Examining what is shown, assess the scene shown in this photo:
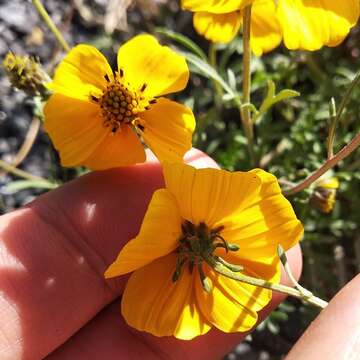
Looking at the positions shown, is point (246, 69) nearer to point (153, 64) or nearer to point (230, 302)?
point (153, 64)

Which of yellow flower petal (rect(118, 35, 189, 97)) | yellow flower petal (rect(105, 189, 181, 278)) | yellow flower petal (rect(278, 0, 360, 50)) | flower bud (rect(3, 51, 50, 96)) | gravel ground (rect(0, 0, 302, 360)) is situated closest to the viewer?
yellow flower petal (rect(105, 189, 181, 278))

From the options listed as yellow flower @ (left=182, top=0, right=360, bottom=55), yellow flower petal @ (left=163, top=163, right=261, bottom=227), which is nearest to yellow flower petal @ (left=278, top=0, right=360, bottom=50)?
yellow flower @ (left=182, top=0, right=360, bottom=55)

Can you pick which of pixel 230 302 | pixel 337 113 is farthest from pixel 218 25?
pixel 230 302

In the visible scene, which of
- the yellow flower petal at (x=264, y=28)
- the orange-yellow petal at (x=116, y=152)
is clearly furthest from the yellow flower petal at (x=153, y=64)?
the yellow flower petal at (x=264, y=28)

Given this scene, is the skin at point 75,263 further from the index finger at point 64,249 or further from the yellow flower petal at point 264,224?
the yellow flower petal at point 264,224

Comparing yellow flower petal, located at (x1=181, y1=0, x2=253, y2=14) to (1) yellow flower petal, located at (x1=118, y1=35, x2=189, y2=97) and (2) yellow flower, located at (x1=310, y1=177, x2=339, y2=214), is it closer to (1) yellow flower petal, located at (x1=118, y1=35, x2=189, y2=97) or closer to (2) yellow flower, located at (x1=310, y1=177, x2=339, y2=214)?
(1) yellow flower petal, located at (x1=118, y1=35, x2=189, y2=97)
